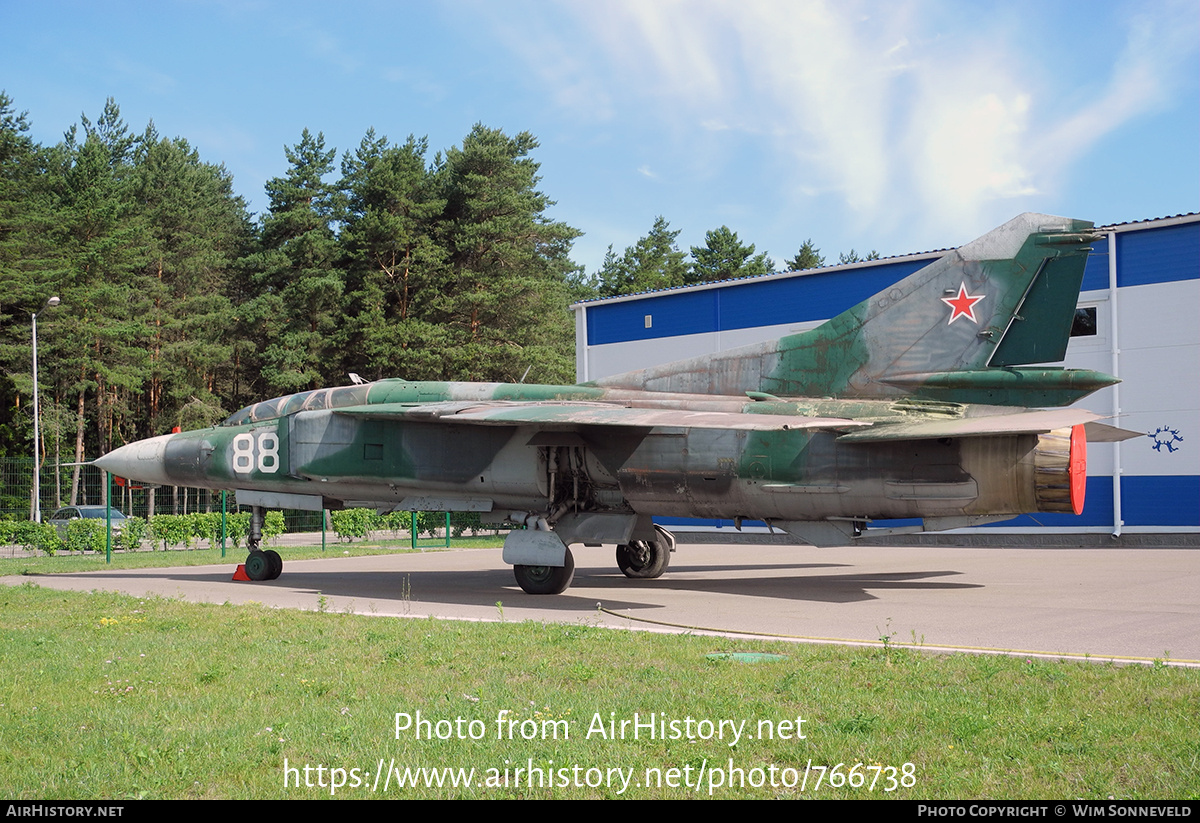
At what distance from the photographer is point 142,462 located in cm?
1608

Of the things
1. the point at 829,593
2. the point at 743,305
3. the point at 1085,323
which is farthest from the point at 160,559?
the point at 1085,323

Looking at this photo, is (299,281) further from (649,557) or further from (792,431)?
(792,431)

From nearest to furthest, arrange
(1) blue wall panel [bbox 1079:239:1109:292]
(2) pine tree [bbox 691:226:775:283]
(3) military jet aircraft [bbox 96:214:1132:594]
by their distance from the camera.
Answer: (3) military jet aircraft [bbox 96:214:1132:594]
(1) blue wall panel [bbox 1079:239:1109:292]
(2) pine tree [bbox 691:226:775:283]

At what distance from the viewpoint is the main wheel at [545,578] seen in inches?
519

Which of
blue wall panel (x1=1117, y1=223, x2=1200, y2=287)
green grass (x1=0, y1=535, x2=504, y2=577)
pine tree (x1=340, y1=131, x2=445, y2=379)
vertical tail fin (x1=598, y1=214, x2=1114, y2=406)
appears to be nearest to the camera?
vertical tail fin (x1=598, y1=214, x2=1114, y2=406)

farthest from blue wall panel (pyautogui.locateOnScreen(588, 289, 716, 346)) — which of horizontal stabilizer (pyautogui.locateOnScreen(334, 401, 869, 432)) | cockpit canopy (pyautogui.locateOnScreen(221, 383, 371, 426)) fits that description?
horizontal stabilizer (pyautogui.locateOnScreen(334, 401, 869, 432))

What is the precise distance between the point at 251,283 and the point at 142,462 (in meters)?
42.2

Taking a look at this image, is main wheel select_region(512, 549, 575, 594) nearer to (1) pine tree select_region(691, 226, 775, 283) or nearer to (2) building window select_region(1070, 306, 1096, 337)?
(2) building window select_region(1070, 306, 1096, 337)

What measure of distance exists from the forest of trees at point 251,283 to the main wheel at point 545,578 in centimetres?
3506

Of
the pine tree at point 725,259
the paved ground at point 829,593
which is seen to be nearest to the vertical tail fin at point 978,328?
the paved ground at point 829,593

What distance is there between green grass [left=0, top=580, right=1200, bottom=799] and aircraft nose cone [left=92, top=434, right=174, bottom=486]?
7.31 metres

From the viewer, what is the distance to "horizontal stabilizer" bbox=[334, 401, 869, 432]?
11.7 m
